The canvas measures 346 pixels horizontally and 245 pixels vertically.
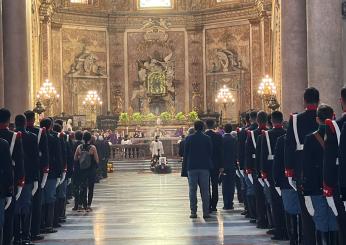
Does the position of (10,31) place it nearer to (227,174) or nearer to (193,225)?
(227,174)

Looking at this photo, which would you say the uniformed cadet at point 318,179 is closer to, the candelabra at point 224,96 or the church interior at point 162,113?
the church interior at point 162,113

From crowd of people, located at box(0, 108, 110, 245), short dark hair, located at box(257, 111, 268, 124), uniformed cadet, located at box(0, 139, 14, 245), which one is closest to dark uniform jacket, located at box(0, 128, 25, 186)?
crowd of people, located at box(0, 108, 110, 245)

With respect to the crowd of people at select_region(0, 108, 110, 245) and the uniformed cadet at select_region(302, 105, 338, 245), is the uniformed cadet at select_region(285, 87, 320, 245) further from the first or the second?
the crowd of people at select_region(0, 108, 110, 245)

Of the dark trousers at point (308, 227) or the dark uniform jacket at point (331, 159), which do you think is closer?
the dark uniform jacket at point (331, 159)

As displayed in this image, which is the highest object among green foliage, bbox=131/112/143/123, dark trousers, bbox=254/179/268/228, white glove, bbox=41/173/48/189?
green foliage, bbox=131/112/143/123

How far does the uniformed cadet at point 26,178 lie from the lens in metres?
12.8

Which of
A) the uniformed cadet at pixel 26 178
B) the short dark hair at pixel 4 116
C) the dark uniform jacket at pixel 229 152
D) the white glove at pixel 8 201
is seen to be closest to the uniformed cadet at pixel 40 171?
the uniformed cadet at pixel 26 178

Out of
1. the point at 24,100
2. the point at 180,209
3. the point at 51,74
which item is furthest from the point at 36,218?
the point at 51,74

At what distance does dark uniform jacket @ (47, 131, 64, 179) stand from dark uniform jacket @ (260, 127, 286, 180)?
13.0ft

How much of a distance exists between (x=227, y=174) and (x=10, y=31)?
11.7m

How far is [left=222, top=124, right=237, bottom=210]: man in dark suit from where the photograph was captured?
19.1m

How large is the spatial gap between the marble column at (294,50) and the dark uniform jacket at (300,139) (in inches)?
580

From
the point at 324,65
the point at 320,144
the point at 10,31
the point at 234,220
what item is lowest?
the point at 234,220

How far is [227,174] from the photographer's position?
762 inches
